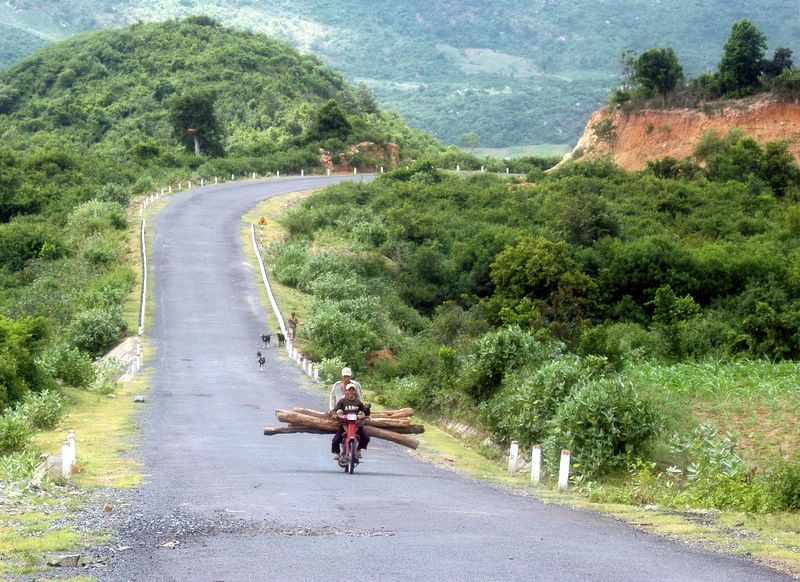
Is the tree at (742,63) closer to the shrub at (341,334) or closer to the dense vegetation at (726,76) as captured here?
the dense vegetation at (726,76)

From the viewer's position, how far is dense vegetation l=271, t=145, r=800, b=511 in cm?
1830

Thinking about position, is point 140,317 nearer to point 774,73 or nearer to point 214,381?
point 214,381

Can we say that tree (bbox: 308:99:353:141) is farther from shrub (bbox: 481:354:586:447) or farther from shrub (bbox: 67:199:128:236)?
shrub (bbox: 481:354:586:447)

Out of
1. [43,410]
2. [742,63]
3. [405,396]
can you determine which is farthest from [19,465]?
[742,63]

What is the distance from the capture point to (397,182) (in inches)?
2689

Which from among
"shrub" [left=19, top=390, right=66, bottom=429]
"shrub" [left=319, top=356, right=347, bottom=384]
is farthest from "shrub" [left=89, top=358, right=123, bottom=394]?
"shrub" [left=319, top=356, right=347, bottom=384]

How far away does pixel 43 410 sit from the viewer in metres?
22.5

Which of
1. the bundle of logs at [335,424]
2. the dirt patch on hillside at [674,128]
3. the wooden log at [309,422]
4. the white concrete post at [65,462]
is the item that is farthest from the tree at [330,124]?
the white concrete post at [65,462]

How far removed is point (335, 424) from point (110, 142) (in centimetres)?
8042

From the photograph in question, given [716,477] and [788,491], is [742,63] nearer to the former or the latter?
[716,477]

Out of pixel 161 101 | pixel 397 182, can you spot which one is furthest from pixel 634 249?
pixel 161 101

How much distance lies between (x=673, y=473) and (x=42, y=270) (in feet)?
114

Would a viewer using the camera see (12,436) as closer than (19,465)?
No

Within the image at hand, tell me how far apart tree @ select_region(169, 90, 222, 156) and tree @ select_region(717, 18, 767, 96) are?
35973 millimetres
